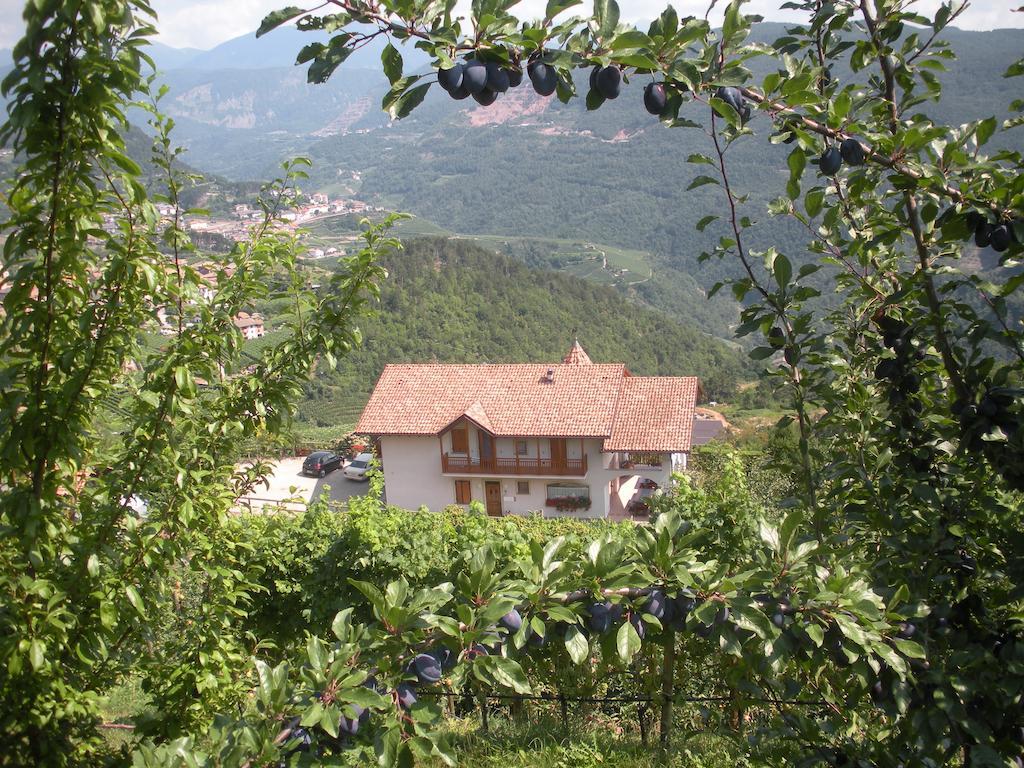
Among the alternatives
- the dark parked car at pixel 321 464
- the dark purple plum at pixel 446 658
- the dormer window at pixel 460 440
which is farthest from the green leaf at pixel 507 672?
the dark parked car at pixel 321 464

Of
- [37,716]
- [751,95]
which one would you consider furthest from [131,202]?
[751,95]

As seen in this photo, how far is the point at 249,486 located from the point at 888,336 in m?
2.18

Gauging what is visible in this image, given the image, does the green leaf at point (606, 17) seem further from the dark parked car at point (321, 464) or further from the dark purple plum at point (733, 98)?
the dark parked car at point (321, 464)

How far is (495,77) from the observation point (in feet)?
4.17

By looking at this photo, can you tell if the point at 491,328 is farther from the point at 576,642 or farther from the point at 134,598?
the point at 576,642

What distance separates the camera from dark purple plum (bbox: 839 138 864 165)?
1428 millimetres

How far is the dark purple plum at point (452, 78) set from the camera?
121 cm

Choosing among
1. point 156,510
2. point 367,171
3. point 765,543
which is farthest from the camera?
point 367,171

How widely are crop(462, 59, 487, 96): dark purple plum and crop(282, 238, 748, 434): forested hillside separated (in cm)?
3956

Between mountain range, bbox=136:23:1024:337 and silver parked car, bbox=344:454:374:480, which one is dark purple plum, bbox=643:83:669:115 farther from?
mountain range, bbox=136:23:1024:337

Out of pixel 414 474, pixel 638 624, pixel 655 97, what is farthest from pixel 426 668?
pixel 414 474

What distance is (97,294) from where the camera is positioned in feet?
6.00

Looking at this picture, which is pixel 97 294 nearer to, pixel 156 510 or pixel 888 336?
pixel 156 510

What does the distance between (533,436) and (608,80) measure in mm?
19494
